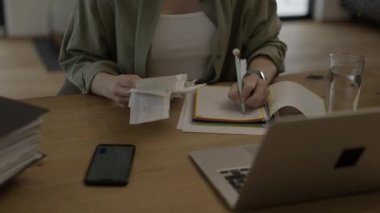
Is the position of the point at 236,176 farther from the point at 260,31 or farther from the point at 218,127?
the point at 260,31

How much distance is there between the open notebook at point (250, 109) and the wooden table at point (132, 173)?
65mm

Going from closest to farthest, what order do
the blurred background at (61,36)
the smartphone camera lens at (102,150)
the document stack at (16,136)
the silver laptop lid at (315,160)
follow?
the silver laptop lid at (315,160) → the document stack at (16,136) → the smartphone camera lens at (102,150) → the blurred background at (61,36)

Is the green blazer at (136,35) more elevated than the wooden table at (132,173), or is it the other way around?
the green blazer at (136,35)

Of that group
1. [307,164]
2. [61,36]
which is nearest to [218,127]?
[307,164]

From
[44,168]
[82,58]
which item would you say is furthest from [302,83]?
[44,168]

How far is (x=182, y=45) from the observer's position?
1544 millimetres

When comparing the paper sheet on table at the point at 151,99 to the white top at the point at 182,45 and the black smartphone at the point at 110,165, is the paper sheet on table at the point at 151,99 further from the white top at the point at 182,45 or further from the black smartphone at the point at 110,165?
the white top at the point at 182,45

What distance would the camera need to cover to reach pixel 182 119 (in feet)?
3.84

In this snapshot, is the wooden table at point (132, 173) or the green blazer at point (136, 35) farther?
the green blazer at point (136, 35)

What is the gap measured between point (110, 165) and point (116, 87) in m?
0.29

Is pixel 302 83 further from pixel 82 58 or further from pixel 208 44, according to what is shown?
pixel 82 58

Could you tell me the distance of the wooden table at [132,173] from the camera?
83 cm

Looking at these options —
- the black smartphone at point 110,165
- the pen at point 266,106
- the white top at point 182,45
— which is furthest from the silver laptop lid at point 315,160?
the white top at point 182,45

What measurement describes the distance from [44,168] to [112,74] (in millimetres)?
479
